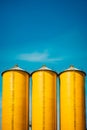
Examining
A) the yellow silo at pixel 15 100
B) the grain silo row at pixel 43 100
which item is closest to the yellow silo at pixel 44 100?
the grain silo row at pixel 43 100

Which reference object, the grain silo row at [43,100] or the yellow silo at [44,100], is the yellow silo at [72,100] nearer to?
the grain silo row at [43,100]

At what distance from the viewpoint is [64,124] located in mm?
22297

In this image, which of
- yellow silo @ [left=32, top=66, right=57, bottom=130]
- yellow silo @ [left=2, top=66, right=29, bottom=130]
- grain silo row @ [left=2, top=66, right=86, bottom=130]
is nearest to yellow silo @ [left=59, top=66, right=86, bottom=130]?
grain silo row @ [left=2, top=66, right=86, bottom=130]

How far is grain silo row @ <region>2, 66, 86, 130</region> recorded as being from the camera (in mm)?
22016

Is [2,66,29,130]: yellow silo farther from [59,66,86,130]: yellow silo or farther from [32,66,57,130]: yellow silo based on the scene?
[59,66,86,130]: yellow silo

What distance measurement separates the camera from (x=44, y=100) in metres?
22.3

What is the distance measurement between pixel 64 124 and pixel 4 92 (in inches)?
197

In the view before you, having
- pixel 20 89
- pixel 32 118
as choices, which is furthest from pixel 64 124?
pixel 20 89

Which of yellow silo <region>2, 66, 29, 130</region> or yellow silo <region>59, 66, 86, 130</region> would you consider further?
yellow silo <region>59, 66, 86, 130</region>

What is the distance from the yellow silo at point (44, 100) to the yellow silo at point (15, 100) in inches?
26.2

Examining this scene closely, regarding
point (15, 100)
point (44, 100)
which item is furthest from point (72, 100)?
point (15, 100)

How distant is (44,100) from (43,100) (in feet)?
0.24

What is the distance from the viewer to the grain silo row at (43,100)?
72.2 feet

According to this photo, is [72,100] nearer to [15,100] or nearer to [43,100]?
[43,100]
